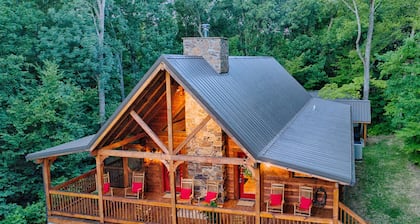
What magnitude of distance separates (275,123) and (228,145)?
1.88 m

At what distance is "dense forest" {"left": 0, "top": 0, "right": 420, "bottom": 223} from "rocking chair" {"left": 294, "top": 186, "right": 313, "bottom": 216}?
8.75 m

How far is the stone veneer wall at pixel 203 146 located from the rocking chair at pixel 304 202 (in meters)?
2.49

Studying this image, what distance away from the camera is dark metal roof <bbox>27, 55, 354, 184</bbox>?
29.4 feet

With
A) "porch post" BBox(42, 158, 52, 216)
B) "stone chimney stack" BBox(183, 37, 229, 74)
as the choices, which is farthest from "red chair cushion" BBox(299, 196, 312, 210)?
"porch post" BBox(42, 158, 52, 216)

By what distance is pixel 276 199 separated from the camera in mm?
10953

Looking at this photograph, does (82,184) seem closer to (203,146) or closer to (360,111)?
(203,146)

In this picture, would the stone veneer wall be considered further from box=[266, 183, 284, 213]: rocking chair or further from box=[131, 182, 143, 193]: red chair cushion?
box=[131, 182, 143, 193]: red chair cushion

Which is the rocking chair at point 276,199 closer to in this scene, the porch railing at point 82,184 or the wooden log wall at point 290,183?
the wooden log wall at point 290,183

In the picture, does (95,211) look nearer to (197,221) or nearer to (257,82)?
(197,221)

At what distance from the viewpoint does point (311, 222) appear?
9.45m

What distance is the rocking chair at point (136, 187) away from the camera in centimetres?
1241

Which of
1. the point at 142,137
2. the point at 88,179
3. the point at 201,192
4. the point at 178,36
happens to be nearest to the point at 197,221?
the point at 201,192

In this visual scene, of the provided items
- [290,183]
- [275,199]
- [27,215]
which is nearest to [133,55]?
[27,215]

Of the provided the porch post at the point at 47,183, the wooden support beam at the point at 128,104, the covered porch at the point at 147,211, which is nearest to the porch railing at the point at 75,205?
the covered porch at the point at 147,211
